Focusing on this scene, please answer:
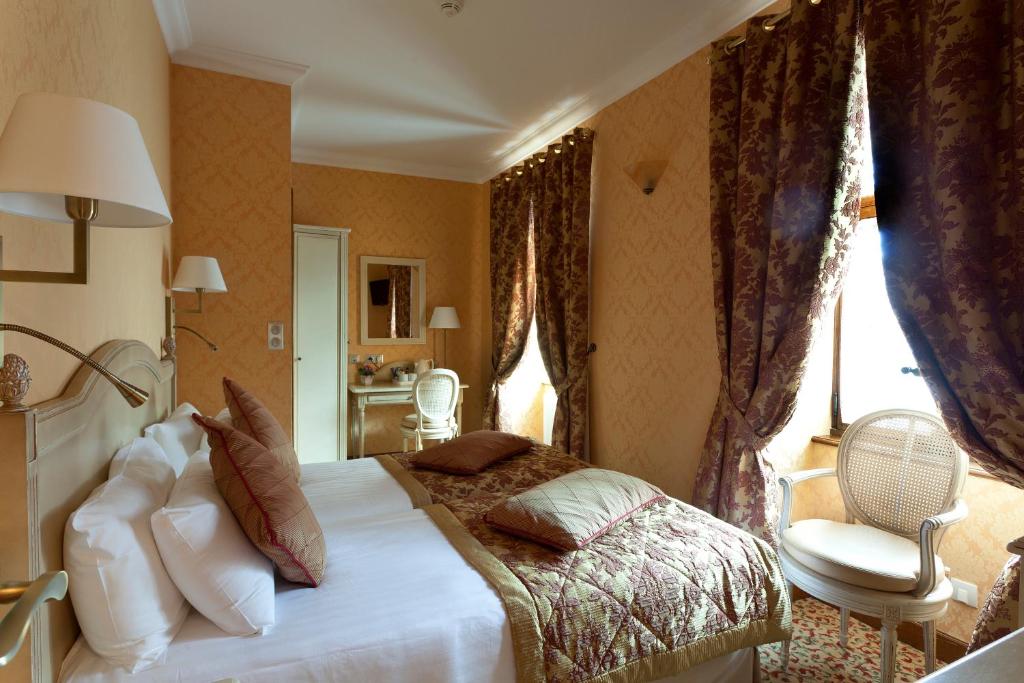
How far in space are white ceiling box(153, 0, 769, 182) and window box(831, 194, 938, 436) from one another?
128 centimetres

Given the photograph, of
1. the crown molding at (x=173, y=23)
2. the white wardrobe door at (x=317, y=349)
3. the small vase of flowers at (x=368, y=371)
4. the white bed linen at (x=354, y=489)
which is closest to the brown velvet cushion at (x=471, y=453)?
the white bed linen at (x=354, y=489)

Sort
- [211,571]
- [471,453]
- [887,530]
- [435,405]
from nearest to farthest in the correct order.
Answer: [211,571], [887,530], [471,453], [435,405]

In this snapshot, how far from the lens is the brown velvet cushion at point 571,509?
177 centimetres

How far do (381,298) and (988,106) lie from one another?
15.2 feet

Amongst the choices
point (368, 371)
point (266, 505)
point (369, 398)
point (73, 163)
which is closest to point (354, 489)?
point (266, 505)

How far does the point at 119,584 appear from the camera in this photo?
1.17m

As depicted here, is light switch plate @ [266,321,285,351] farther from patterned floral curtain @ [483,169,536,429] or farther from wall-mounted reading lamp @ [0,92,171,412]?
wall-mounted reading lamp @ [0,92,171,412]

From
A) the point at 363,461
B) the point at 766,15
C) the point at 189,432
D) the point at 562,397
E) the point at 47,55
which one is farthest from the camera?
the point at 562,397

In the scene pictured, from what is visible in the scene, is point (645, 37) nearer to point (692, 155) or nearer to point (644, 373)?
point (692, 155)

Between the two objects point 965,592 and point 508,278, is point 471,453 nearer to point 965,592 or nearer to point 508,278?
point 965,592

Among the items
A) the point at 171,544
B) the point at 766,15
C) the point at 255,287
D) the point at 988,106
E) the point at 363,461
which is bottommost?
the point at 363,461

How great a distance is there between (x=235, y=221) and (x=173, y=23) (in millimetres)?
1060

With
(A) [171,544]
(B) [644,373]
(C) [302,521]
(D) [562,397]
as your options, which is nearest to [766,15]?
(B) [644,373]

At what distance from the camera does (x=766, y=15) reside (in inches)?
99.0
